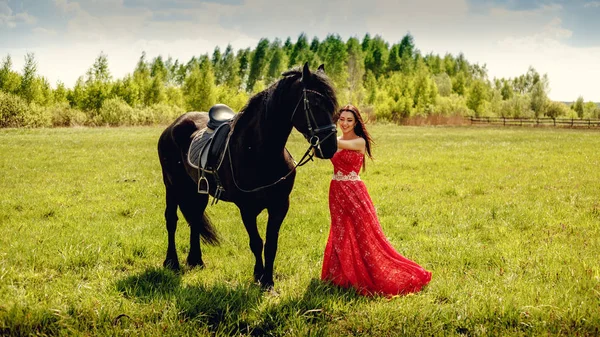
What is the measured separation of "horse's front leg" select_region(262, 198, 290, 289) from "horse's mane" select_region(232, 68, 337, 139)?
94 cm

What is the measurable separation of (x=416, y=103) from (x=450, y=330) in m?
90.6

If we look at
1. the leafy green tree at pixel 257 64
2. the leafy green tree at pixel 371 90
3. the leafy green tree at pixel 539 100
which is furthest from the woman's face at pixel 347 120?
the leafy green tree at pixel 257 64

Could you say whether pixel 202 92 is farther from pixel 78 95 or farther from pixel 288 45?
pixel 288 45

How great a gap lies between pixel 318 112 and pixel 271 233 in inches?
68.9

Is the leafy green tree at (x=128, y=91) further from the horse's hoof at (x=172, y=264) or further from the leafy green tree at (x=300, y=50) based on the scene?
the horse's hoof at (x=172, y=264)

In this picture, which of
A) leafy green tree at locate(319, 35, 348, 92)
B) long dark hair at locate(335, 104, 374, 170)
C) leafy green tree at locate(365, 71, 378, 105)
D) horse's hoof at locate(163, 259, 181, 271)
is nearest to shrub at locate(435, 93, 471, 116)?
leafy green tree at locate(365, 71, 378, 105)

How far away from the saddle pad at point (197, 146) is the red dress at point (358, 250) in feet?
6.46

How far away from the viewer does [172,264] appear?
20.6 ft

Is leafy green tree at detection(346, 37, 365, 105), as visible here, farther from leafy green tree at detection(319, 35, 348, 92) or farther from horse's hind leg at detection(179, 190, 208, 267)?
horse's hind leg at detection(179, 190, 208, 267)

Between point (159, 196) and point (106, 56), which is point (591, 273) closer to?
point (159, 196)

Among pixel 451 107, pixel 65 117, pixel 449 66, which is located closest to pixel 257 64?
pixel 451 107

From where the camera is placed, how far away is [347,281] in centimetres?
520

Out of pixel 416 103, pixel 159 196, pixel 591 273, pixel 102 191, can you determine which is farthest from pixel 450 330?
pixel 416 103

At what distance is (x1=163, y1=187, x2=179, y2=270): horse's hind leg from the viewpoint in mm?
6332
